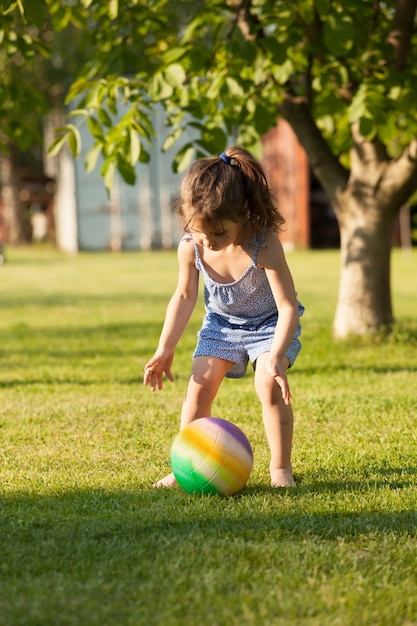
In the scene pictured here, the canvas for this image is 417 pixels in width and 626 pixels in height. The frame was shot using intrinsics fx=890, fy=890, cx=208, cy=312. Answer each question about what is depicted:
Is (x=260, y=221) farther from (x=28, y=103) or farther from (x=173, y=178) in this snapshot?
(x=173, y=178)

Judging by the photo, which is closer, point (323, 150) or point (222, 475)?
point (222, 475)

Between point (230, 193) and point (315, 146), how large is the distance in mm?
4730

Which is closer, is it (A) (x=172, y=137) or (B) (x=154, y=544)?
(B) (x=154, y=544)

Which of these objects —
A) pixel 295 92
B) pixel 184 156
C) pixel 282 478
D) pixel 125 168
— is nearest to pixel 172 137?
pixel 184 156

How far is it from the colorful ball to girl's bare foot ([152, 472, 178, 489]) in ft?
0.41

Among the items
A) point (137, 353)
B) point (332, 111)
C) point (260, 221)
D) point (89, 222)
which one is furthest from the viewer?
point (89, 222)

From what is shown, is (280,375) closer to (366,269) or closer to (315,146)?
(366,269)

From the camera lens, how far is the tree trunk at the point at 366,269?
7809 mm

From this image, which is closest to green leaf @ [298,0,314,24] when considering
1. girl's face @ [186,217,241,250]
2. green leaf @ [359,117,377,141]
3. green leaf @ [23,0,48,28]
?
→ green leaf @ [359,117,377,141]

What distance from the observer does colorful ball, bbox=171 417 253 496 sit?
3.58 m

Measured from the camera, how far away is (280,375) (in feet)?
11.8

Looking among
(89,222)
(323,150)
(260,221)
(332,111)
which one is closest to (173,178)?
(89,222)

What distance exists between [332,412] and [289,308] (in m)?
1.65

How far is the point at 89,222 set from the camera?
31.6 meters
